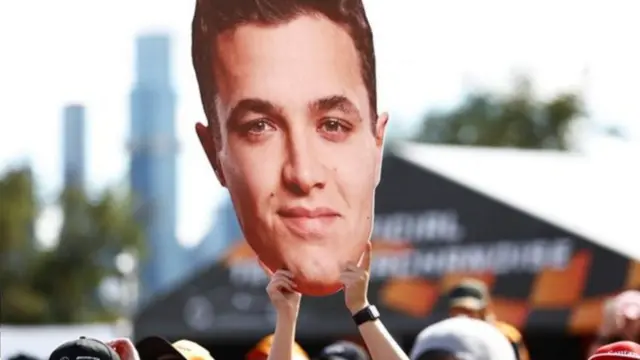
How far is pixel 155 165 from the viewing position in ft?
325

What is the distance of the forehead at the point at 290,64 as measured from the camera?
241 inches

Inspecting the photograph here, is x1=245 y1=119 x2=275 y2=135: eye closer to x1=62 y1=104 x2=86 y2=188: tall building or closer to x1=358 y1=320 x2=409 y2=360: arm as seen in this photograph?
x1=358 y1=320 x2=409 y2=360: arm

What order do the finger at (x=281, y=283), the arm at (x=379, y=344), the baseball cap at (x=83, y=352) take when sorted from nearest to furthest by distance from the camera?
the baseball cap at (x=83, y=352) < the arm at (x=379, y=344) < the finger at (x=281, y=283)

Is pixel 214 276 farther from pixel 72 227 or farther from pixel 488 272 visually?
pixel 72 227

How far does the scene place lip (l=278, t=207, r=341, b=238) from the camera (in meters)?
6.10

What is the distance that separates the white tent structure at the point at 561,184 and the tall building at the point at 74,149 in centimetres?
3624

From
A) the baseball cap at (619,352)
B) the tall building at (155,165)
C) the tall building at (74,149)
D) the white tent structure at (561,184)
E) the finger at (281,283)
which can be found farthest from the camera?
the tall building at (155,165)

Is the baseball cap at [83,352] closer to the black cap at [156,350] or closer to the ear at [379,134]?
the black cap at [156,350]

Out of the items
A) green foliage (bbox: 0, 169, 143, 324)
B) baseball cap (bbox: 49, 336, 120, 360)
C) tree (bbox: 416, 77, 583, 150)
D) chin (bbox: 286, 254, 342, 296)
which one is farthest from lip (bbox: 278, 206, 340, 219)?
tree (bbox: 416, 77, 583, 150)

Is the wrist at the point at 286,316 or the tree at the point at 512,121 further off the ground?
the wrist at the point at 286,316

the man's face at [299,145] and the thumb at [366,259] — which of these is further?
the thumb at [366,259]

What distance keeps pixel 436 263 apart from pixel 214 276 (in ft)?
7.05

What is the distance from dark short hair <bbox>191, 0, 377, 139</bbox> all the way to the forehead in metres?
0.02

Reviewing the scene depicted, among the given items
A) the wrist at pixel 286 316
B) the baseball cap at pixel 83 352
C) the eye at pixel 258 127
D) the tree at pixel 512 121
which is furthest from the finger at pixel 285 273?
the tree at pixel 512 121
